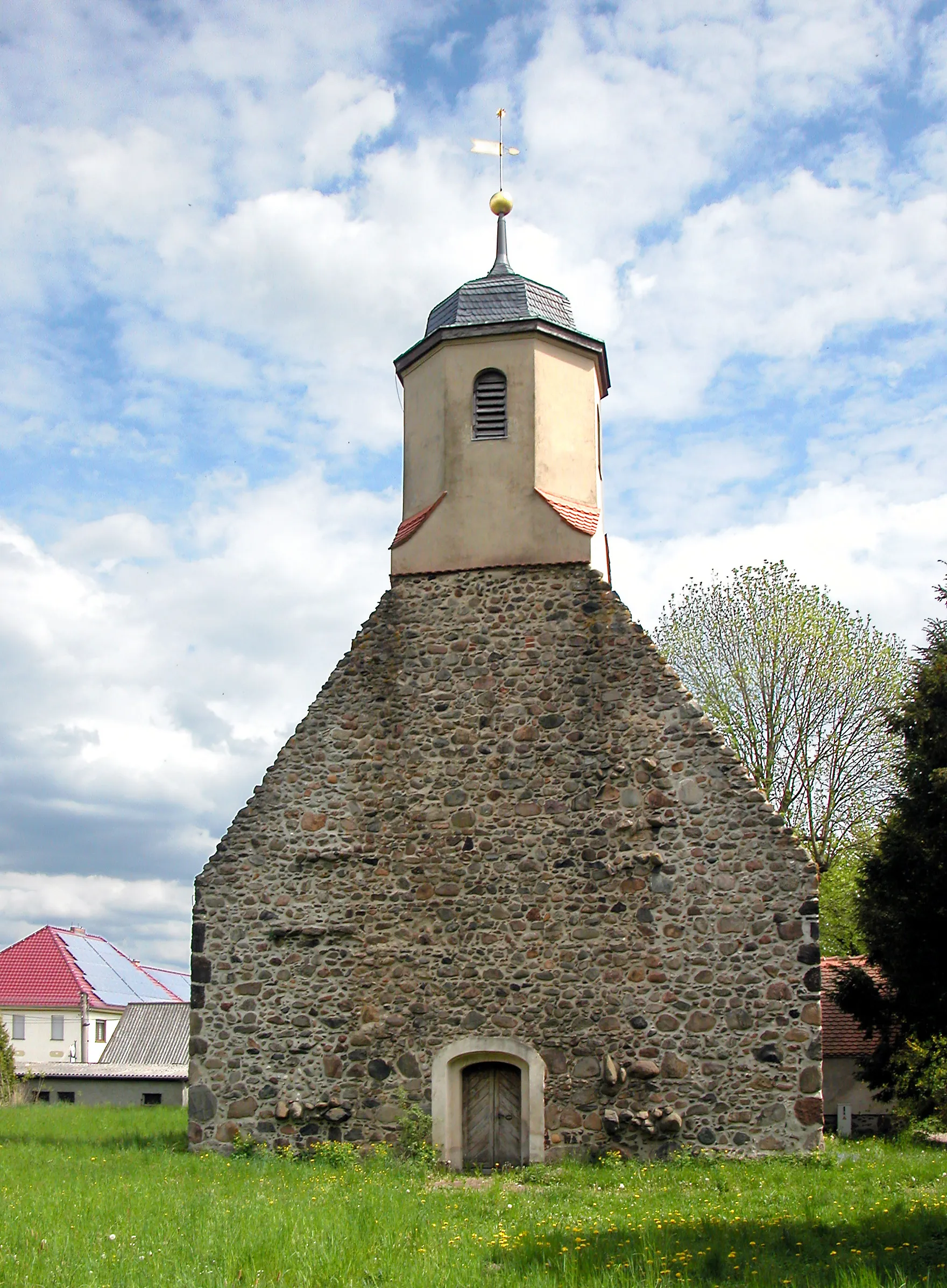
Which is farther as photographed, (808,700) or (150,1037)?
(150,1037)

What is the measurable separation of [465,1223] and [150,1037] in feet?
107

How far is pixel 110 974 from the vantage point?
161 feet

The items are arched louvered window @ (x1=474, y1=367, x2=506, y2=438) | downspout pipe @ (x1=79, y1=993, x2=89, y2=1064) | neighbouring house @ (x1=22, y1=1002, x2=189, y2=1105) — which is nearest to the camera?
arched louvered window @ (x1=474, y1=367, x2=506, y2=438)

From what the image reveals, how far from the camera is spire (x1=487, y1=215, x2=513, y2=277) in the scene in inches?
731

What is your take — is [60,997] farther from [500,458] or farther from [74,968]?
[500,458]

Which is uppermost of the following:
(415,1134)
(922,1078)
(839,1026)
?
(839,1026)

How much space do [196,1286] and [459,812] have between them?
342 inches

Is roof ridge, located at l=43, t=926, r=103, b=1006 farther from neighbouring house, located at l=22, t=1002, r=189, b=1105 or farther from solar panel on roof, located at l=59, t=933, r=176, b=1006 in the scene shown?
neighbouring house, located at l=22, t=1002, r=189, b=1105

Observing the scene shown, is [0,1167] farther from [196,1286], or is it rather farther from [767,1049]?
[767,1049]

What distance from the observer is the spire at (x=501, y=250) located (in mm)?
18567

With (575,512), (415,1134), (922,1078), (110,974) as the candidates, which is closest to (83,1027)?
(110,974)

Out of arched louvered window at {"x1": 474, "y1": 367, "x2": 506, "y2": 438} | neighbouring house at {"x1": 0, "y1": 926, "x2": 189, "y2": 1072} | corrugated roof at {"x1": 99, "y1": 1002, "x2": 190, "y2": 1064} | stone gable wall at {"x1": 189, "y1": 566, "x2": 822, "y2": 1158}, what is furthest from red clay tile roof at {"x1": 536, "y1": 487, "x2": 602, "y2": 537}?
neighbouring house at {"x1": 0, "y1": 926, "x2": 189, "y2": 1072}

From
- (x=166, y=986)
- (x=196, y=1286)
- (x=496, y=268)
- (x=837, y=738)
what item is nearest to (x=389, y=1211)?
(x=196, y=1286)

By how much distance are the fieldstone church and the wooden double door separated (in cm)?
3
